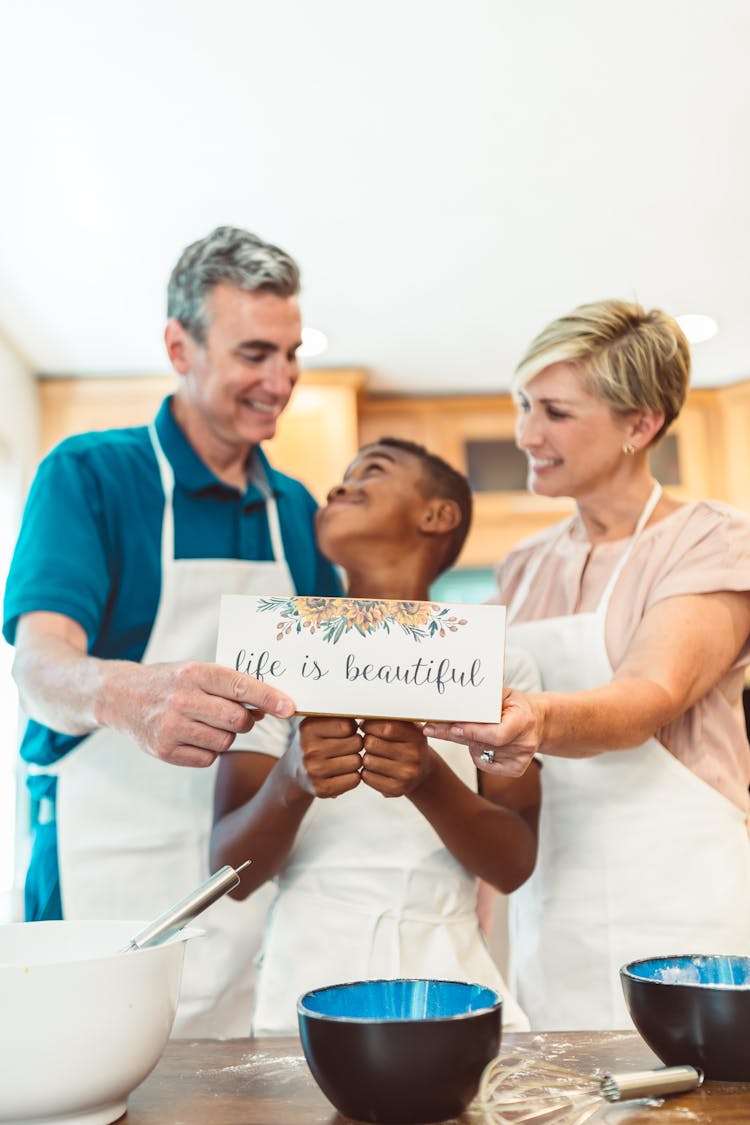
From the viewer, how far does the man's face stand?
158cm

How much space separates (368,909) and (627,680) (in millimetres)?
374

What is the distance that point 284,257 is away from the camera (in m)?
1.61

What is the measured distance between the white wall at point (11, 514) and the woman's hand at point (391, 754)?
1994mm

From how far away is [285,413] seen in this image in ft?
11.7

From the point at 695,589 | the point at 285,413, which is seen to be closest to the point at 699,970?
the point at 695,589

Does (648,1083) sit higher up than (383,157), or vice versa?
(383,157)

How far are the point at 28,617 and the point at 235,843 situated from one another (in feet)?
1.30

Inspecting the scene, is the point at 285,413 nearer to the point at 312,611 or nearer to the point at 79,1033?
the point at 312,611

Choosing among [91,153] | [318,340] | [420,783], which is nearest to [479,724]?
[420,783]

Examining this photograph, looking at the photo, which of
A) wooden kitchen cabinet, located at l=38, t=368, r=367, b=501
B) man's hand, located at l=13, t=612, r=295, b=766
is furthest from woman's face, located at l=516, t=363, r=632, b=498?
wooden kitchen cabinet, located at l=38, t=368, r=367, b=501

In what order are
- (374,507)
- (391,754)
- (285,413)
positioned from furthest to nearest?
(285,413) < (374,507) < (391,754)

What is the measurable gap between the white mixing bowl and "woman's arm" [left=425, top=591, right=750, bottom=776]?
355mm

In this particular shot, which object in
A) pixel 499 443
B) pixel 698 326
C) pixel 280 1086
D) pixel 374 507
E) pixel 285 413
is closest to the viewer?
pixel 280 1086

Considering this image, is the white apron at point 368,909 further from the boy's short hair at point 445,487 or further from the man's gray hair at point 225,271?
the man's gray hair at point 225,271
